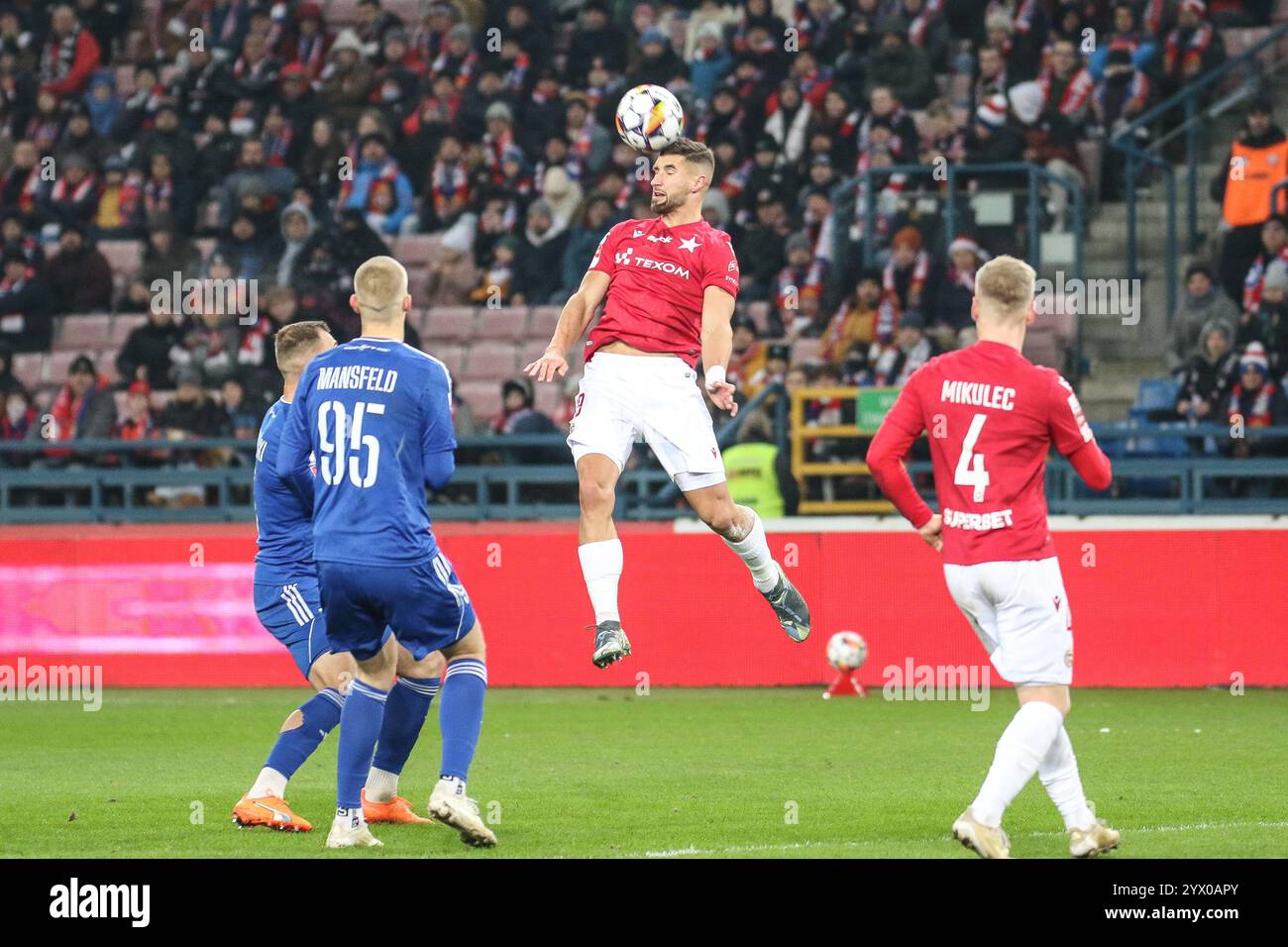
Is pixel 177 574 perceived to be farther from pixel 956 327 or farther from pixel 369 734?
pixel 369 734

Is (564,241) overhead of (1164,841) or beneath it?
overhead

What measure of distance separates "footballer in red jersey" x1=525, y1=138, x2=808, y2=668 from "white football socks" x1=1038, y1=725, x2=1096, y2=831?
254 centimetres

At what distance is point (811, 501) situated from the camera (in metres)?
15.9

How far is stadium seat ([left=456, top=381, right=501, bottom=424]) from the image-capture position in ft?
61.1

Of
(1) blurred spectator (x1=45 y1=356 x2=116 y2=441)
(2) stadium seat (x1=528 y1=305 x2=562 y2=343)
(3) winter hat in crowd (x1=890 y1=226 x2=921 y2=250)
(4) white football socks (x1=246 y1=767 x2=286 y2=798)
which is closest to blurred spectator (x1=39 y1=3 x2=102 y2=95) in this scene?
(1) blurred spectator (x1=45 y1=356 x2=116 y2=441)

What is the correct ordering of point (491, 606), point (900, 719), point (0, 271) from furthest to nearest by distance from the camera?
1. point (0, 271)
2. point (491, 606)
3. point (900, 719)

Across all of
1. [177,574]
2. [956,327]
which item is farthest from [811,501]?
[177,574]

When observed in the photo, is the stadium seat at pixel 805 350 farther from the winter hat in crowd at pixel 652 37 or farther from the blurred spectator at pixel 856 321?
the winter hat in crowd at pixel 652 37

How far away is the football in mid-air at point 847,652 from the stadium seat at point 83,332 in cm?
914

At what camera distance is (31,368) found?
65.7 ft

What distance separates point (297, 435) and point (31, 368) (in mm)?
13409

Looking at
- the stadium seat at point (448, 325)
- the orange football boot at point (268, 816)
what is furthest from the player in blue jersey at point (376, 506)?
the stadium seat at point (448, 325)

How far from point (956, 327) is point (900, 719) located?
4739mm

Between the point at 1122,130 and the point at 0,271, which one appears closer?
the point at 1122,130
